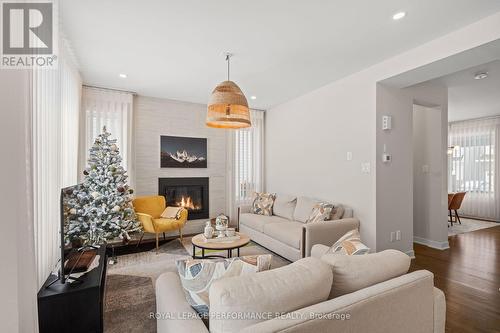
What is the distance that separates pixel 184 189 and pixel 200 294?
4051 mm

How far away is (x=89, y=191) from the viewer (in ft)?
10.9

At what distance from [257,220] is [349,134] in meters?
2.12

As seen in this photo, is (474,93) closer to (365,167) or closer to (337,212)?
(365,167)

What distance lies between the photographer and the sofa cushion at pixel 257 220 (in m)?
4.19

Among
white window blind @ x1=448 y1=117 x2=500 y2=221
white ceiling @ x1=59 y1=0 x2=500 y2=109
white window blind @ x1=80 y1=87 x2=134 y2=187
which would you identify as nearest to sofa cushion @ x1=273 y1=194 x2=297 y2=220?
white ceiling @ x1=59 y1=0 x2=500 y2=109

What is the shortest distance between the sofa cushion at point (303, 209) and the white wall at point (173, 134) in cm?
189

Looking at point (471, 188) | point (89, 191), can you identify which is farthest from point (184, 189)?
point (471, 188)

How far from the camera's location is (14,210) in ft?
4.30

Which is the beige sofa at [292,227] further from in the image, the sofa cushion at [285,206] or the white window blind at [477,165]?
the white window blind at [477,165]

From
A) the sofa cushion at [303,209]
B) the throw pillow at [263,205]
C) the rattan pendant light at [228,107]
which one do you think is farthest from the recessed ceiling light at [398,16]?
the throw pillow at [263,205]

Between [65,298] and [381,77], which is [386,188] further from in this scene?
[65,298]

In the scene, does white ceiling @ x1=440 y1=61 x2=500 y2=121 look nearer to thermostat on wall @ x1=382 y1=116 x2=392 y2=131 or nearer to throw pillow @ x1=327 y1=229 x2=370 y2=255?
thermostat on wall @ x1=382 y1=116 x2=392 y2=131

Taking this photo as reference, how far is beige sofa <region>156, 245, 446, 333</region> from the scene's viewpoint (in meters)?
0.98

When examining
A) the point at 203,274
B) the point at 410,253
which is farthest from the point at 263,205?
the point at 203,274
